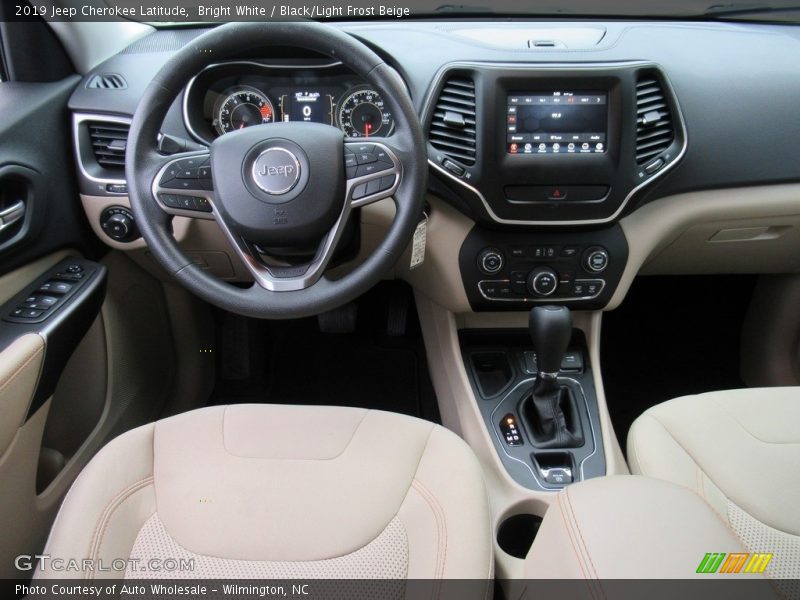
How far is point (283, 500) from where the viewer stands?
0.96 meters

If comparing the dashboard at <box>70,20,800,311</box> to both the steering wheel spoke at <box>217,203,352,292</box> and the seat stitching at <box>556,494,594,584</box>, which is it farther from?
the seat stitching at <box>556,494,594,584</box>

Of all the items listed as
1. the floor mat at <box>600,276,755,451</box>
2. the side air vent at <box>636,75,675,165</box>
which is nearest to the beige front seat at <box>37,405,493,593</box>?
the side air vent at <box>636,75,675,165</box>

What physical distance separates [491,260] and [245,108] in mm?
608

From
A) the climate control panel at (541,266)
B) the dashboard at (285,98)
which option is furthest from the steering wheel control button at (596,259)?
the dashboard at (285,98)

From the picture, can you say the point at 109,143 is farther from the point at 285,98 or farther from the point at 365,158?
the point at 365,158

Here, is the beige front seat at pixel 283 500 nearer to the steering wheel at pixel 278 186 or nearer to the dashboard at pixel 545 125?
the steering wheel at pixel 278 186

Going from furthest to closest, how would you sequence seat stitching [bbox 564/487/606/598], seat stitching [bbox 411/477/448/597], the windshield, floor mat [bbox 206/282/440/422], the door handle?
floor mat [bbox 206/282/440/422], the windshield, the door handle, seat stitching [bbox 411/477/448/597], seat stitching [bbox 564/487/606/598]

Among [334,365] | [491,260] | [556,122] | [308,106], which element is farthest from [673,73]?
[334,365]

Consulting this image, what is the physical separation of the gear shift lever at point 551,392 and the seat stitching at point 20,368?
927 mm

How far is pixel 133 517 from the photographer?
3.07 feet

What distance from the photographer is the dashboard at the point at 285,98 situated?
1.33 meters

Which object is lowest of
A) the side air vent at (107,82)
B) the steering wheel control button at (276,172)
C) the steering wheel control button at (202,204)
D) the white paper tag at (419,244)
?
the white paper tag at (419,244)

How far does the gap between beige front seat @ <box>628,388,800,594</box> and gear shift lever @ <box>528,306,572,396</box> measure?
223 millimetres

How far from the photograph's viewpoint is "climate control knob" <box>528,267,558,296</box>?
4.62 feet
